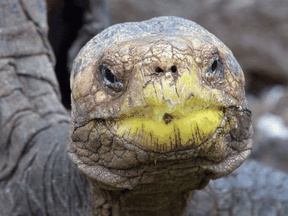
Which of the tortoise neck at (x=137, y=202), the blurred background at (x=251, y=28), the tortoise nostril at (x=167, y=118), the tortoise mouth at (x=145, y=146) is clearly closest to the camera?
the tortoise nostril at (x=167, y=118)

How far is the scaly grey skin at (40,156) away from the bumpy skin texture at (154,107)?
18.2 inches

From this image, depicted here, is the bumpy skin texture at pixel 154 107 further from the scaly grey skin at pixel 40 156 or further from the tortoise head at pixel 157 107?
the scaly grey skin at pixel 40 156

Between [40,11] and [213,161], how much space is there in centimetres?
234

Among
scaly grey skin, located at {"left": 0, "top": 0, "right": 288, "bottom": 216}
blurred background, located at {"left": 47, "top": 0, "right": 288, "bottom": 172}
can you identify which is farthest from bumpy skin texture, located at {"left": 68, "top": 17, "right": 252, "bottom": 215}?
blurred background, located at {"left": 47, "top": 0, "right": 288, "bottom": 172}

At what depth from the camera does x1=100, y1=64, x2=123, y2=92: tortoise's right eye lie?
1.33m

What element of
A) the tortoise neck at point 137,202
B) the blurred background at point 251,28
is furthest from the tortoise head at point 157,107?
the blurred background at point 251,28

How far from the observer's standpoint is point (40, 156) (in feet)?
7.94

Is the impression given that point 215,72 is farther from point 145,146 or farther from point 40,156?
point 40,156

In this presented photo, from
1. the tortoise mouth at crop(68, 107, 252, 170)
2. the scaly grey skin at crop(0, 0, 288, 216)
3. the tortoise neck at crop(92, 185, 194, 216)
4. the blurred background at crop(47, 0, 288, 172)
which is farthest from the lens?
the blurred background at crop(47, 0, 288, 172)

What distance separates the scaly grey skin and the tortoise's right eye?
2.36ft

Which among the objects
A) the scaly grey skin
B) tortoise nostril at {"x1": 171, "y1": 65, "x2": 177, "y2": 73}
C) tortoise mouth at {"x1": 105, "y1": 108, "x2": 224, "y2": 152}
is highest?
tortoise nostril at {"x1": 171, "y1": 65, "x2": 177, "y2": 73}

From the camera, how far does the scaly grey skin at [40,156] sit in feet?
7.47

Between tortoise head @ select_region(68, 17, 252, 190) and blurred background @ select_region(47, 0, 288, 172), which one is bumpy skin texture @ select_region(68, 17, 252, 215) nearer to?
tortoise head @ select_region(68, 17, 252, 190)

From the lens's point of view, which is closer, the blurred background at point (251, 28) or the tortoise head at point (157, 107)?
the tortoise head at point (157, 107)
